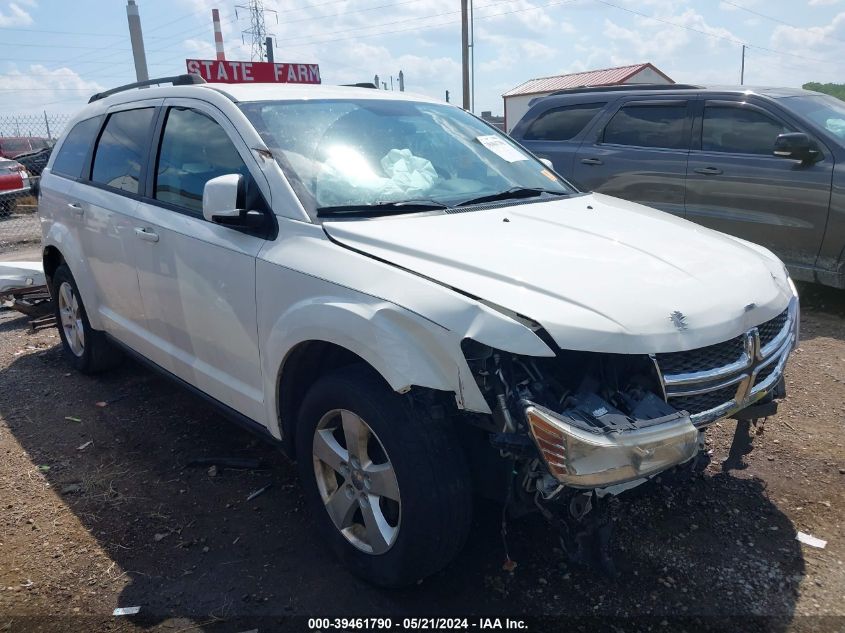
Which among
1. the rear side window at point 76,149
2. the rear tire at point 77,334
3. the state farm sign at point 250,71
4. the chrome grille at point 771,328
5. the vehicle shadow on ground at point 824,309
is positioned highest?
the state farm sign at point 250,71

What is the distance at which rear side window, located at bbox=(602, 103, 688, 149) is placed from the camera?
6.69 m

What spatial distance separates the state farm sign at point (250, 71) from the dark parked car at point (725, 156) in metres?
5.71

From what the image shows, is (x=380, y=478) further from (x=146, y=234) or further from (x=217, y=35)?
(x=217, y=35)

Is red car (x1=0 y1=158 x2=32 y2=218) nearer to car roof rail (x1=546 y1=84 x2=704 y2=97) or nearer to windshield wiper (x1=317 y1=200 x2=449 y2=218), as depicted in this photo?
car roof rail (x1=546 y1=84 x2=704 y2=97)

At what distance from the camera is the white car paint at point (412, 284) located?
2209 mm

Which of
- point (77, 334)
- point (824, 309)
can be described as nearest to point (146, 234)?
point (77, 334)

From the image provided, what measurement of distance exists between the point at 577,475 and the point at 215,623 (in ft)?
4.88

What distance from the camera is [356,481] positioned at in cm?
265

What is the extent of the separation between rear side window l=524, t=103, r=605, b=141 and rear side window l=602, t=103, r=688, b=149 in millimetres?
306

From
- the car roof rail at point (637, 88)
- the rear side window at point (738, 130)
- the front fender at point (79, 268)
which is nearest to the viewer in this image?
the front fender at point (79, 268)

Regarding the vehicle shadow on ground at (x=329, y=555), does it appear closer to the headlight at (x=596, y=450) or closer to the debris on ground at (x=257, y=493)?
the debris on ground at (x=257, y=493)

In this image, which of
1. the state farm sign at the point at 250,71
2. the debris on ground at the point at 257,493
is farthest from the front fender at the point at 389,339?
the state farm sign at the point at 250,71

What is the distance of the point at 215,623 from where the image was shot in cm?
261

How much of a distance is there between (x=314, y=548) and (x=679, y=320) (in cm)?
Result: 179
